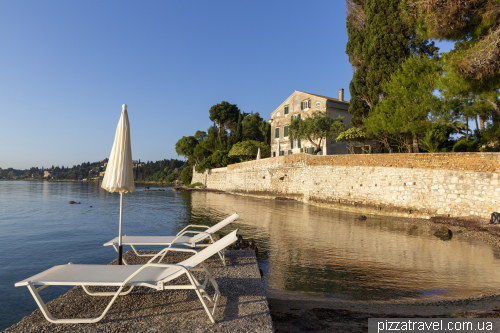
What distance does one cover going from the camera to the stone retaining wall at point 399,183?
12.3 m

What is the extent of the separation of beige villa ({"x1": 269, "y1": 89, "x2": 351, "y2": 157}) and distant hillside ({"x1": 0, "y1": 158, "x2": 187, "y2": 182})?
71519 millimetres

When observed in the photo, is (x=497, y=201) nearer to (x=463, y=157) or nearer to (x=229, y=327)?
(x=463, y=157)

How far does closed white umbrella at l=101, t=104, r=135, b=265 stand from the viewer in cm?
439

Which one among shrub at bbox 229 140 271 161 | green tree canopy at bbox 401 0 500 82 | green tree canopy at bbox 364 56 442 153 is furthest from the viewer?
shrub at bbox 229 140 271 161

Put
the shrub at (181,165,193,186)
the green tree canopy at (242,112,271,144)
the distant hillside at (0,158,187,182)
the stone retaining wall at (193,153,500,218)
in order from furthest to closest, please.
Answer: the distant hillside at (0,158,187,182)
the shrub at (181,165,193,186)
the green tree canopy at (242,112,271,144)
the stone retaining wall at (193,153,500,218)

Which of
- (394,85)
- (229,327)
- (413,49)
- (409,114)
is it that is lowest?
(229,327)

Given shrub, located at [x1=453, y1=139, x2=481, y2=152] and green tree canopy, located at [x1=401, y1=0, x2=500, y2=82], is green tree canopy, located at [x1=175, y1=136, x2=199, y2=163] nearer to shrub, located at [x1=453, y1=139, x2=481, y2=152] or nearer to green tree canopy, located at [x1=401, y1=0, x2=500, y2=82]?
shrub, located at [x1=453, y1=139, x2=481, y2=152]

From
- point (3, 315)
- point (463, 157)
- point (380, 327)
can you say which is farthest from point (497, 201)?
point (3, 315)

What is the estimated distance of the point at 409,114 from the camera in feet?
54.4

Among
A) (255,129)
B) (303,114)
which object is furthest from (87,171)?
(303,114)

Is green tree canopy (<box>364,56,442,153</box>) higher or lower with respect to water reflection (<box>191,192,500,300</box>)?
higher

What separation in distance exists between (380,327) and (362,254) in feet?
14.2

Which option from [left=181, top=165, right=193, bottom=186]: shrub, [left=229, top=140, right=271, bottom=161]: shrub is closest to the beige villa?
[left=229, top=140, right=271, bottom=161]: shrub

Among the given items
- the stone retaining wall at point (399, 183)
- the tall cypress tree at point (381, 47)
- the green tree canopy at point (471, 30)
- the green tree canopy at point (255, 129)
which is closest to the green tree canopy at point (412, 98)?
the tall cypress tree at point (381, 47)
